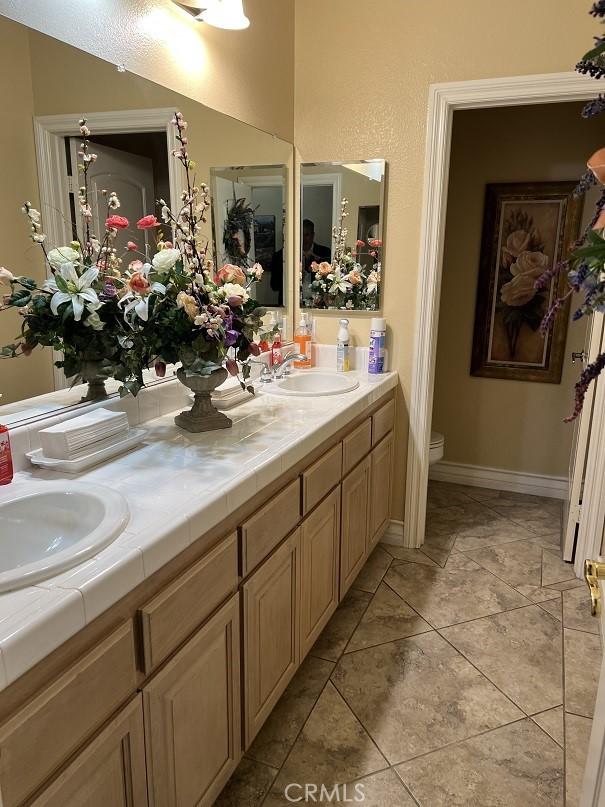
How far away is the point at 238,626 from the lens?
1.44 metres

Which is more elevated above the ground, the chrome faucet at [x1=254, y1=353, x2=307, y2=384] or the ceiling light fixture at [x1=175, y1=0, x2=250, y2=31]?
the ceiling light fixture at [x1=175, y1=0, x2=250, y2=31]

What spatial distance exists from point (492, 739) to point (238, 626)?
Result: 952mm

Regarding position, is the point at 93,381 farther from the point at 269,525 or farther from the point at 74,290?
the point at 269,525

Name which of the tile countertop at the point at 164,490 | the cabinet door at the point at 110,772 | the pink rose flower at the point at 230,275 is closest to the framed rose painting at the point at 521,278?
the tile countertop at the point at 164,490

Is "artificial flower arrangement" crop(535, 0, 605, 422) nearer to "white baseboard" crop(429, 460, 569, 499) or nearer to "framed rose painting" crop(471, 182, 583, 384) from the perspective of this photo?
"framed rose painting" crop(471, 182, 583, 384)

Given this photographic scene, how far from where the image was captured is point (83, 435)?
145 cm

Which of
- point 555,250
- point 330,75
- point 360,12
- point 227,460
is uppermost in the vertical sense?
point 360,12

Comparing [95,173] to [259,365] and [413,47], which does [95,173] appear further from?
[413,47]

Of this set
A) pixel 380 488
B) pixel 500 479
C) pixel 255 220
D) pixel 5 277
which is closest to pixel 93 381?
pixel 5 277

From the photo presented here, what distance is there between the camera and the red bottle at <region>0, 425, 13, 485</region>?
4.28 feet

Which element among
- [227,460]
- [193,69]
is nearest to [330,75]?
[193,69]

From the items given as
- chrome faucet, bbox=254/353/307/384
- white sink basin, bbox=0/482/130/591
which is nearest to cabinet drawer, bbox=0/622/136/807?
white sink basin, bbox=0/482/130/591

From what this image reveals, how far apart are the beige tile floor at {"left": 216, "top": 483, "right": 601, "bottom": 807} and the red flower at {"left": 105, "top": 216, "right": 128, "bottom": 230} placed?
5.14 ft

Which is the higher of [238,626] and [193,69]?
[193,69]
